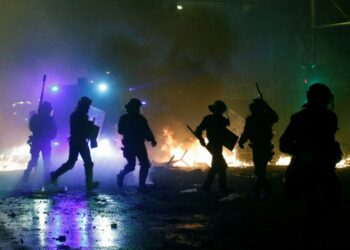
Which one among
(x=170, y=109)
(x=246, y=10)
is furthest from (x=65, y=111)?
(x=246, y=10)

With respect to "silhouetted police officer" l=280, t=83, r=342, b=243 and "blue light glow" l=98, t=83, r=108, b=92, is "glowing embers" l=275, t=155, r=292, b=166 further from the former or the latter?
"silhouetted police officer" l=280, t=83, r=342, b=243

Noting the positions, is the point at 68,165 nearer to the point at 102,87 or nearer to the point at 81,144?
the point at 81,144

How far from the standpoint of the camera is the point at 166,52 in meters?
27.3

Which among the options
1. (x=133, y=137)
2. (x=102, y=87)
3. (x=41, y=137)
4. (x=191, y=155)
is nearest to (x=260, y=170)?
(x=133, y=137)

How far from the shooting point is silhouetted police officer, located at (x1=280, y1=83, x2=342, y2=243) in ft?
15.4

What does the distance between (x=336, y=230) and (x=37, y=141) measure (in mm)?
7557

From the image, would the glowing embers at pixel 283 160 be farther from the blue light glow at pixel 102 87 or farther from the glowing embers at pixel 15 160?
the glowing embers at pixel 15 160

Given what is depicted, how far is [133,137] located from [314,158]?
18.4ft

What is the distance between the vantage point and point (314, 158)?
187 inches

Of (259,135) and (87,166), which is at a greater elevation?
(259,135)

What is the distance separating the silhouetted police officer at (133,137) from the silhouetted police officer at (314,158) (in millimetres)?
5221

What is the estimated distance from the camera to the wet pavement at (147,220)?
201 inches

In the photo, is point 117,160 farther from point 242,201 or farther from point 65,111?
point 242,201

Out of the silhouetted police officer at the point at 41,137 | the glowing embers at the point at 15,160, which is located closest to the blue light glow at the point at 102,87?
the glowing embers at the point at 15,160
